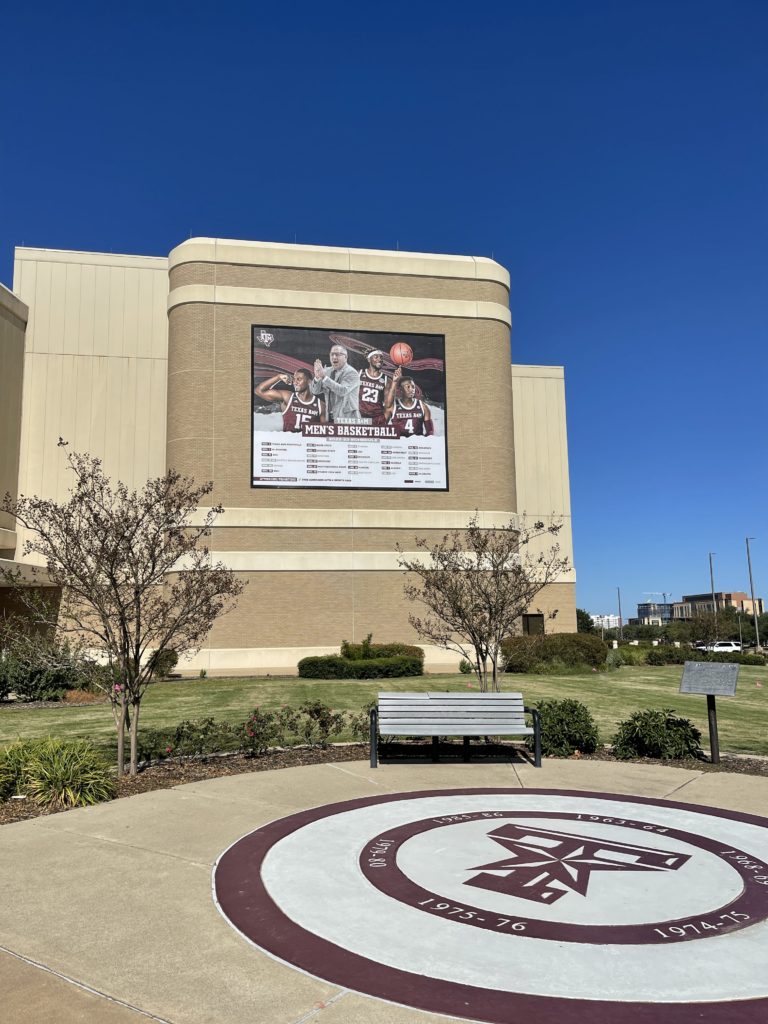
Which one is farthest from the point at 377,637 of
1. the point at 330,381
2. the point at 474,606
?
the point at 474,606

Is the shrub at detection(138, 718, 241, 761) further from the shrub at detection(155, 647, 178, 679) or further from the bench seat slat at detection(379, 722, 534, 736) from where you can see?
the bench seat slat at detection(379, 722, 534, 736)

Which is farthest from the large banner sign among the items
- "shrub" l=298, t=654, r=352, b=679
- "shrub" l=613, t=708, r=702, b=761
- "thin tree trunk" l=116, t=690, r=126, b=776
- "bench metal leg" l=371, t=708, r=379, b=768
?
"shrub" l=613, t=708, r=702, b=761

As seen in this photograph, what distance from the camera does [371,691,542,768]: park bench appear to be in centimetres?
962

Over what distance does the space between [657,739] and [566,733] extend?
1217 millimetres

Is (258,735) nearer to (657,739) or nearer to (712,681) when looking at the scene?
(657,739)

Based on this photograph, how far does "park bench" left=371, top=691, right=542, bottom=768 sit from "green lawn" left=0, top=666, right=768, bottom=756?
3.75m

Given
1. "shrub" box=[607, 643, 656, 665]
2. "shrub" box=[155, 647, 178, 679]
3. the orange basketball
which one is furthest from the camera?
"shrub" box=[607, 643, 656, 665]

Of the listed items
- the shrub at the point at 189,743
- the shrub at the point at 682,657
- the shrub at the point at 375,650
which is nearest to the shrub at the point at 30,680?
the shrub at the point at 189,743

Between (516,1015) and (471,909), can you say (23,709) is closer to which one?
(471,909)

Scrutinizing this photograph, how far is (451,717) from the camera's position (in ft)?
31.7

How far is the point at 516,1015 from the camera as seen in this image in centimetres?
→ 371

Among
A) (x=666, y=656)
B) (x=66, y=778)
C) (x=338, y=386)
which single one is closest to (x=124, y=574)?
(x=66, y=778)

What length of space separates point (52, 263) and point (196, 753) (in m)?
30.8

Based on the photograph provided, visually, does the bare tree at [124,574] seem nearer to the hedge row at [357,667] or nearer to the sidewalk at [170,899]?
the sidewalk at [170,899]
